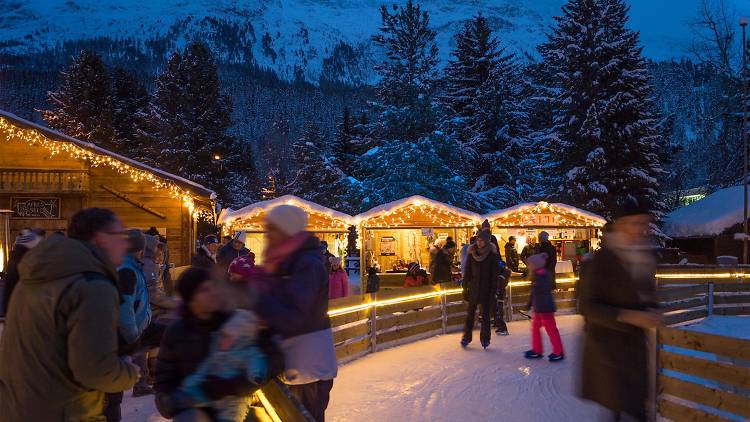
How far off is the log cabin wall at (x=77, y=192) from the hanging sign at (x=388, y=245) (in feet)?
21.2

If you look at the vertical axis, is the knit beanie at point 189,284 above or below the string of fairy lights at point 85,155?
below

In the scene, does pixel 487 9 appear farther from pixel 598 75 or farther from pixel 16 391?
pixel 16 391

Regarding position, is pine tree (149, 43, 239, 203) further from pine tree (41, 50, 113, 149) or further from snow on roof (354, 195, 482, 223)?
snow on roof (354, 195, 482, 223)

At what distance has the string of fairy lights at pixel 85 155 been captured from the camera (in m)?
19.3

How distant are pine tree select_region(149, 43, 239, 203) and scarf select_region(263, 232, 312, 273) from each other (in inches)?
1395

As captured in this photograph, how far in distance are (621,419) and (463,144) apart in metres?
29.8

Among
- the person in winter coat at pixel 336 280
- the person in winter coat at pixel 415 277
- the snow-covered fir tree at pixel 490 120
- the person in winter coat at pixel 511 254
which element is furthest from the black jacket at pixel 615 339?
the snow-covered fir tree at pixel 490 120

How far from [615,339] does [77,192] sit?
18.7 meters

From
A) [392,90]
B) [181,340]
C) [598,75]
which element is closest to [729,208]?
[598,75]

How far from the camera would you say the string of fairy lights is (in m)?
19.3

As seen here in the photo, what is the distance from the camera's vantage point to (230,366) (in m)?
Answer: 2.77

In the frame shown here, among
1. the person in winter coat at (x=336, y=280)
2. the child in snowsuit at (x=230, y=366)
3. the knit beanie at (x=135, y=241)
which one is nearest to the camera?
the child in snowsuit at (x=230, y=366)

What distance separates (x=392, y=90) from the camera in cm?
3362

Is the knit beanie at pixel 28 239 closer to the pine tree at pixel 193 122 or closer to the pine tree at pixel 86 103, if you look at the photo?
the pine tree at pixel 193 122
